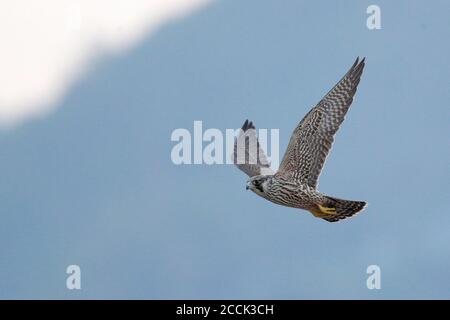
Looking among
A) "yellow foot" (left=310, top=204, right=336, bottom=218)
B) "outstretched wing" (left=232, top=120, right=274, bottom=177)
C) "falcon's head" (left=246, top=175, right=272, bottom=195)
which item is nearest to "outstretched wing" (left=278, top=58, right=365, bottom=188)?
"falcon's head" (left=246, top=175, right=272, bottom=195)

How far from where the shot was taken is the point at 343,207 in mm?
18906

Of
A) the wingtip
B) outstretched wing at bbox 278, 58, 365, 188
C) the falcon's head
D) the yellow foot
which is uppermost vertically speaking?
the wingtip

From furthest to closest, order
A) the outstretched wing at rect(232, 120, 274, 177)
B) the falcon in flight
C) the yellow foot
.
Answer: the outstretched wing at rect(232, 120, 274, 177) → the falcon in flight → the yellow foot

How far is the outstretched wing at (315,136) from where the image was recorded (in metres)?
19.4

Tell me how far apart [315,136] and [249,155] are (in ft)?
9.03

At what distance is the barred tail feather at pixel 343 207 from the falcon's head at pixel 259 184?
1083mm

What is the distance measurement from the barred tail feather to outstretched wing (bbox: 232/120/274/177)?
2.46 m

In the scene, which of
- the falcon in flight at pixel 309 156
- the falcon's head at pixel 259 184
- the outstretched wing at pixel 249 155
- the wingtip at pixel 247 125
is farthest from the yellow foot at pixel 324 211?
the wingtip at pixel 247 125

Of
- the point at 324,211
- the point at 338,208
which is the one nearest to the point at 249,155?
the point at 324,211

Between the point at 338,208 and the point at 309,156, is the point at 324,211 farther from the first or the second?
the point at 309,156

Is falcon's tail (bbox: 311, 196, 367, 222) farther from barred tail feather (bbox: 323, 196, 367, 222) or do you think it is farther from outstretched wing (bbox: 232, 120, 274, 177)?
outstretched wing (bbox: 232, 120, 274, 177)

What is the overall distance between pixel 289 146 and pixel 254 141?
278 cm

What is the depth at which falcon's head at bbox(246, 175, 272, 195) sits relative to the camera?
19500 mm
